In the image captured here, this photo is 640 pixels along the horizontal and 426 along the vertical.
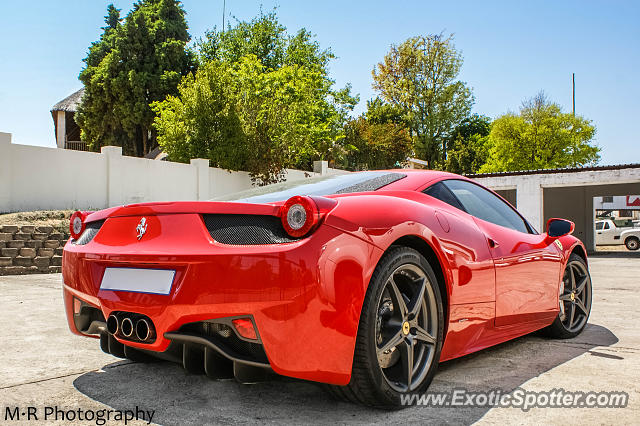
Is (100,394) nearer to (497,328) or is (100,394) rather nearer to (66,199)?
(497,328)

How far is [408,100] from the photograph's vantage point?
1913 inches

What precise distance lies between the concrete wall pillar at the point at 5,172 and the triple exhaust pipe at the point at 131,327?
1257 cm

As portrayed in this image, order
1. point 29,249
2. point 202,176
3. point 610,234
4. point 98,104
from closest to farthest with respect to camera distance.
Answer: point 29,249 → point 202,176 → point 610,234 → point 98,104

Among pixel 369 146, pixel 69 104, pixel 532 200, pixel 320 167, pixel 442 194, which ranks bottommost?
pixel 532 200

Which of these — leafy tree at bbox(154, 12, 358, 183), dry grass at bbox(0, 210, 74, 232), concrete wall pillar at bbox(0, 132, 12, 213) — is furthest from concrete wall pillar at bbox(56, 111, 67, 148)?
dry grass at bbox(0, 210, 74, 232)

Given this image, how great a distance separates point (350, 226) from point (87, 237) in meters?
1.47

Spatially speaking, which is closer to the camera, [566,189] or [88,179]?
[88,179]

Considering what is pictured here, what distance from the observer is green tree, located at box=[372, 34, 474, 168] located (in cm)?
4803

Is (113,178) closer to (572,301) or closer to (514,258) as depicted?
(572,301)

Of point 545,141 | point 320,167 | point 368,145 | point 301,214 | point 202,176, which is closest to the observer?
point 301,214

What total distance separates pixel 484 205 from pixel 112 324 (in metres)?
2.36

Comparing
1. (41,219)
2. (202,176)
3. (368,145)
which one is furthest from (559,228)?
(368,145)

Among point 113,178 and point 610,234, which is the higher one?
point 113,178

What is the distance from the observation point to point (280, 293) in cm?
214
